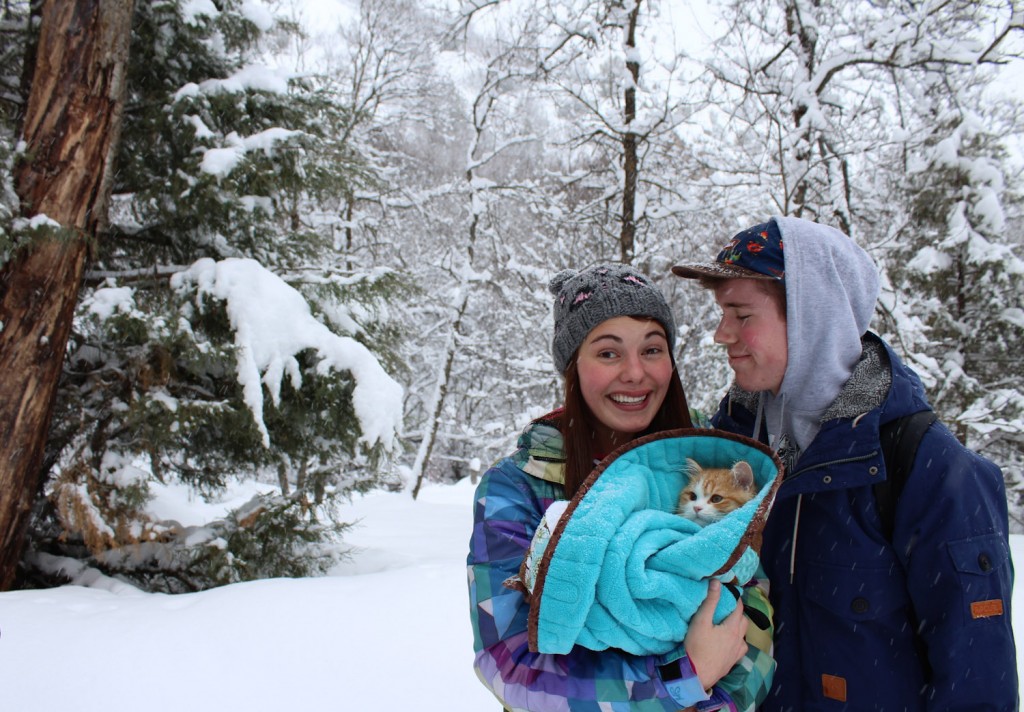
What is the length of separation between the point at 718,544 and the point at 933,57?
738 cm

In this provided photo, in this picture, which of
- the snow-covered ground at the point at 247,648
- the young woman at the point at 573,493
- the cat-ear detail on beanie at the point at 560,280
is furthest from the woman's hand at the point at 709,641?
the snow-covered ground at the point at 247,648

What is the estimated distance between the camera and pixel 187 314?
482cm

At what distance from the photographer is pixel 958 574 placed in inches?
52.7

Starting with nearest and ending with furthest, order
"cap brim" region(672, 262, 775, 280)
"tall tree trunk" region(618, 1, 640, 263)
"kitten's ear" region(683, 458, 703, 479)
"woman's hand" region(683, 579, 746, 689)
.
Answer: "woman's hand" region(683, 579, 746, 689) → "kitten's ear" region(683, 458, 703, 479) → "cap brim" region(672, 262, 775, 280) → "tall tree trunk" region(618, 1, 640, 263)

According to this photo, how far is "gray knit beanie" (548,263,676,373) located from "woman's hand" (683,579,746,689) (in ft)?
2.59

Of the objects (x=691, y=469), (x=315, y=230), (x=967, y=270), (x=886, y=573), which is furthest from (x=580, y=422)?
(x=967, y=270)

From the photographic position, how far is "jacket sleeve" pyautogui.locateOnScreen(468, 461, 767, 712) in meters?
1.24

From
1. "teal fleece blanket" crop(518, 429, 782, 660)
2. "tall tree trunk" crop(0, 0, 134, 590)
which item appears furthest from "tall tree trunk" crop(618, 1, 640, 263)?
"teal fleece blanket" crop(518, 429, 782, 660)

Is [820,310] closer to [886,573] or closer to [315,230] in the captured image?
[886,573]

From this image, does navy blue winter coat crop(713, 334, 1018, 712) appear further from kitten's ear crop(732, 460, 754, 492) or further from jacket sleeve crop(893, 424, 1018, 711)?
kitten's ear crop(732, 460, 754, 492)

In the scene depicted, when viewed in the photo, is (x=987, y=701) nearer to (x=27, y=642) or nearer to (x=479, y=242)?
(x=27, y=642)

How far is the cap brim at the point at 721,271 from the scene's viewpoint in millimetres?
1677

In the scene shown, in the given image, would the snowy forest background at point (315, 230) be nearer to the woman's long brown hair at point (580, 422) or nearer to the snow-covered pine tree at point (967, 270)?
the snow-covered pine tree at point (967, 270)

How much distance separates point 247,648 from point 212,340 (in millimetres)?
2553
